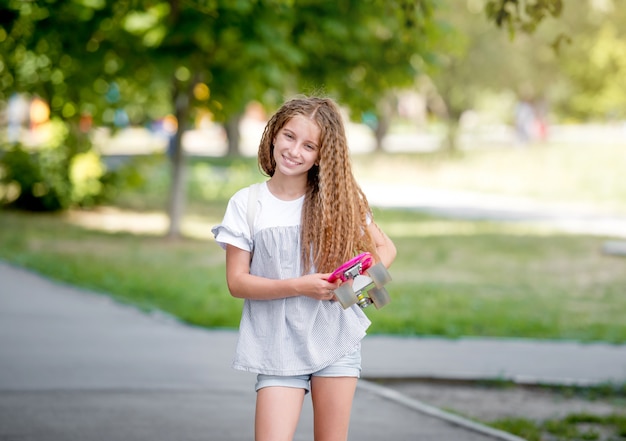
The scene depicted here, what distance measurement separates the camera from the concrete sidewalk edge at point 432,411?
6387mm

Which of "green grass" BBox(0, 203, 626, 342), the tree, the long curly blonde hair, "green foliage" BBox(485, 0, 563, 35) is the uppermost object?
the tree

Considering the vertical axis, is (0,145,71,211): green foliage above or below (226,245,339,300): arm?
above

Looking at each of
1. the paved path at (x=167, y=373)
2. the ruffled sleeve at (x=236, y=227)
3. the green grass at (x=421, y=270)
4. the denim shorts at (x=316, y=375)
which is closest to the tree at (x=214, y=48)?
the green grass at (x=421, y=270)

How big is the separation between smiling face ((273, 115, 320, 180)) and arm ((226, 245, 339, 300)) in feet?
1.07

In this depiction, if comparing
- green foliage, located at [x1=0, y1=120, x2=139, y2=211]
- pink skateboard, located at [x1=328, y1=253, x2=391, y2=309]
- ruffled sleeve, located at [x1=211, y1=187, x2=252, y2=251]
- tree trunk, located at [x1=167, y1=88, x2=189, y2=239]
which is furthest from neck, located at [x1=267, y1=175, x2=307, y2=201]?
green foliage, located at [x1=0, y1=120, x2=139, y2=211]

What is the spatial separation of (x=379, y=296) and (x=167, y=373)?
4344mm

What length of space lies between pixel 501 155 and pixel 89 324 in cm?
2512

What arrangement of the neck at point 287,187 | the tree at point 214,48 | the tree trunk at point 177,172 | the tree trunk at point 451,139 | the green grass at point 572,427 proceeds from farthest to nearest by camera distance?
the tree trunk at point 451,139 → the tree trunk at point 177,172 → the tree at point 214,48 → the green grass at point 572,427 → the neck at point 287,187

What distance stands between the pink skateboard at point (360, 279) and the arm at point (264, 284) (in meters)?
0.04

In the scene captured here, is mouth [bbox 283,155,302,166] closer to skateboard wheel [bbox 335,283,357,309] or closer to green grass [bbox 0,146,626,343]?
skateboard wheel [bbox 335,283,357,309]

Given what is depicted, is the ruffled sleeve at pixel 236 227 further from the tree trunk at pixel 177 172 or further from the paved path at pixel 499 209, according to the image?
the paved path at pixel 499 209

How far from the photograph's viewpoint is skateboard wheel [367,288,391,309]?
3.73 meters

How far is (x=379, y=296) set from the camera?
3750mm

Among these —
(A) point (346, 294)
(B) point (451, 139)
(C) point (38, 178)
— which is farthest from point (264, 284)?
(B) point (451, 139)
